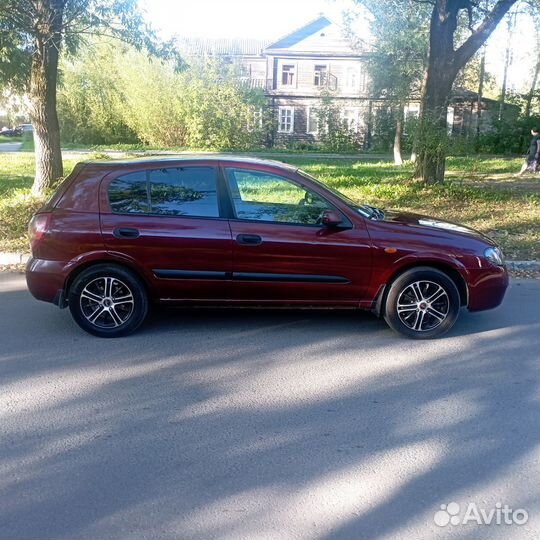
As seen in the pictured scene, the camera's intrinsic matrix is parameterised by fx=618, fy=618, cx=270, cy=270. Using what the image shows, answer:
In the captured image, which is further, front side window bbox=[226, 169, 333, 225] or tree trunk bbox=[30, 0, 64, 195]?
tree trunk bbox=[30, 0, 64, 195]

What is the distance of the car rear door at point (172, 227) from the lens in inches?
219

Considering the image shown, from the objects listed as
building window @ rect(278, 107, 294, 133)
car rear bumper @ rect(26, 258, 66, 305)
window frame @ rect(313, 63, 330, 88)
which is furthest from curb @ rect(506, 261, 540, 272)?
window frame @ rect(313, 63, 330, 88)

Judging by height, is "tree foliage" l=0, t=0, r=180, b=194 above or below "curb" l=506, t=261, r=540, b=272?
above

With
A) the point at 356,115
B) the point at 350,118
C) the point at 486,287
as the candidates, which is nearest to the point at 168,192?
the point at 486,287

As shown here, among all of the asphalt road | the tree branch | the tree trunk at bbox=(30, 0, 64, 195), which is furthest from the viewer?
the tree branch

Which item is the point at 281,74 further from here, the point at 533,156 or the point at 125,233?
the point at 125,233

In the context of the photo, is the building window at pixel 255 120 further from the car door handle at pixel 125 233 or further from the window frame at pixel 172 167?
the car door handle at pixel 125 233

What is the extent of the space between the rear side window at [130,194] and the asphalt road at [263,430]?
1179mm

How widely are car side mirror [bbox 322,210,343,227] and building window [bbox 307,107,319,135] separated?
37.1m

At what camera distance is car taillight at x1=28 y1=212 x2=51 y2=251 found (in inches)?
221

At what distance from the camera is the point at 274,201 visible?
19.1ft

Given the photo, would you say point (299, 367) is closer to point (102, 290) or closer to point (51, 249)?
point (102, 290)

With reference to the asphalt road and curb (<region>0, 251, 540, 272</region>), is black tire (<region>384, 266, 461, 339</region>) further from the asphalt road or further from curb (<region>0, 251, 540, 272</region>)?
curb (<region>0, 251, 540, 272</region>)

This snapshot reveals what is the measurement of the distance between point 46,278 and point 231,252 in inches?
66.3
